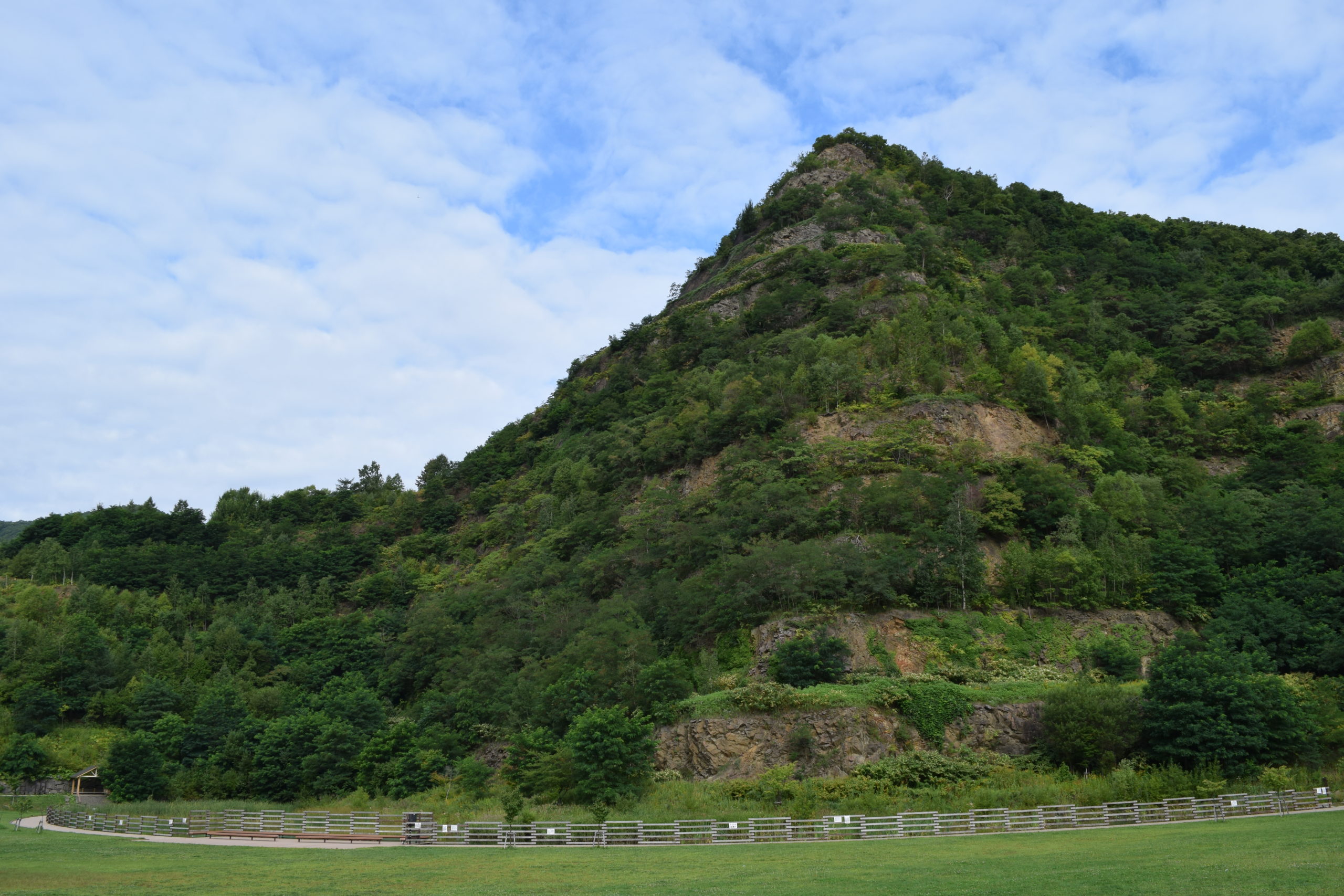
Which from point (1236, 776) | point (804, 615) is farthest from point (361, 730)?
point (1236, 776)

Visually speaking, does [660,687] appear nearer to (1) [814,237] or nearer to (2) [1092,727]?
(2) [1092,727]

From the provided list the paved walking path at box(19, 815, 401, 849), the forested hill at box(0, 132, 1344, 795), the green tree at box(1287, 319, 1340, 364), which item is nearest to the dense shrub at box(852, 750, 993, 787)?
the forested hill at box(0, 132, 1344, 795)

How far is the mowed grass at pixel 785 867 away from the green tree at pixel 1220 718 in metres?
6.18

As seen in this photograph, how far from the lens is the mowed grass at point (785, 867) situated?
722 inches

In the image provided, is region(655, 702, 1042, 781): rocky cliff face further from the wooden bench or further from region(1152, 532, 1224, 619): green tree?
region(1152, 532, 1224, 619): green tree

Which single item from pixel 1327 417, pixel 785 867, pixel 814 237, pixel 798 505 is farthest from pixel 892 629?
pixel 814 237

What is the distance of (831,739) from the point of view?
136ft

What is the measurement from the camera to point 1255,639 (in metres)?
47.2

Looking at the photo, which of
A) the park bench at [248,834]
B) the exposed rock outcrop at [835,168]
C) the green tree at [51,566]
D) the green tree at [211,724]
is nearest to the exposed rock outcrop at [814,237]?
the exposed rock outcrop at [835,168]

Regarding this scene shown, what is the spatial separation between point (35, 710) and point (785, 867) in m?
75.5

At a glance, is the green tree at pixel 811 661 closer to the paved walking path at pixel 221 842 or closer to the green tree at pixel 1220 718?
the green tree at pixel 1220 718

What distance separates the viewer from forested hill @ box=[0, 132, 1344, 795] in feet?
168

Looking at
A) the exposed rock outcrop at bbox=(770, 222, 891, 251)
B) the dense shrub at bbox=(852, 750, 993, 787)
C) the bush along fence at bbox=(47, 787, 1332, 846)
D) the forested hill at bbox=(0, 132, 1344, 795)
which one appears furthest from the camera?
the exposed rock outcrop at bbox=(770, 222, 891, 251)

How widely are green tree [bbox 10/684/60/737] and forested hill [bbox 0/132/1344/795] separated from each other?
4.78ft
